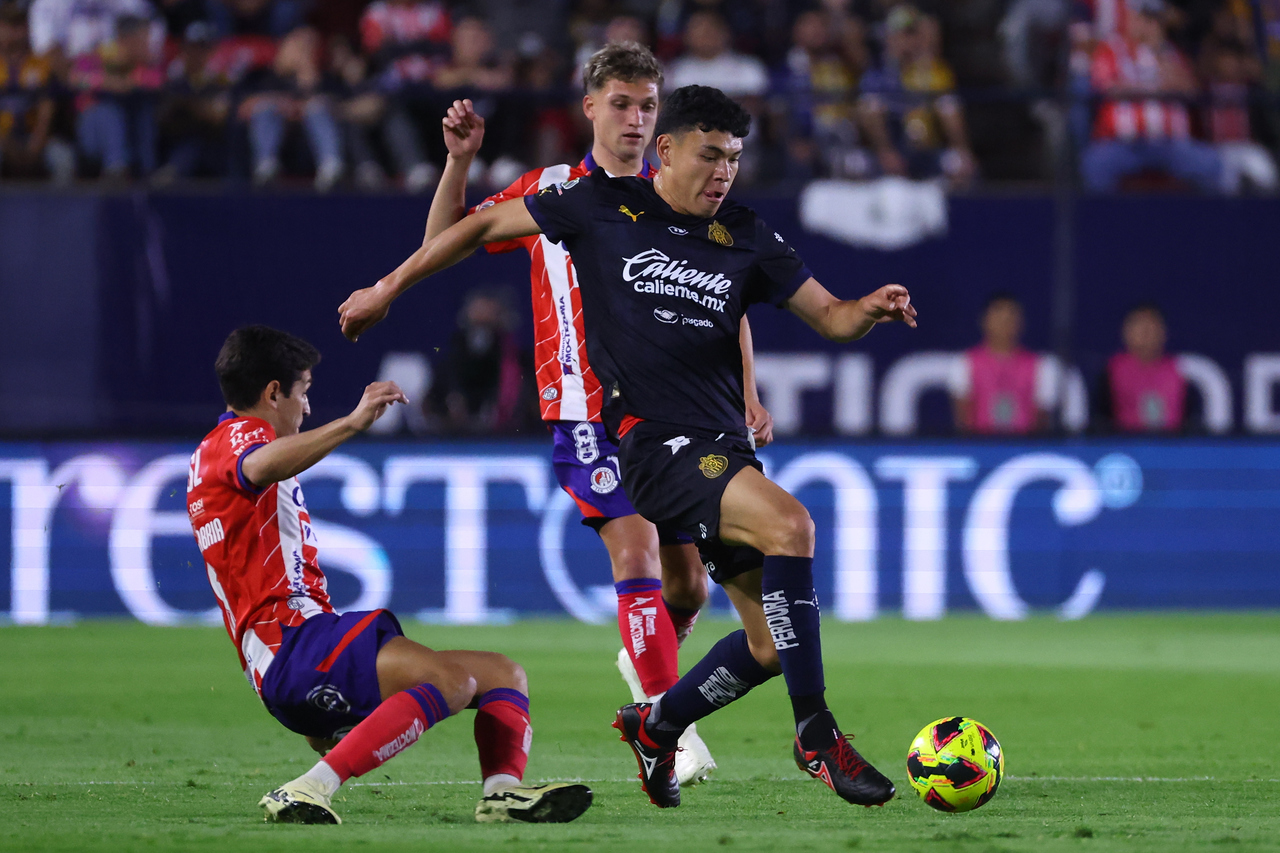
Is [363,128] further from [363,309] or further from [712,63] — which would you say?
[363,309]

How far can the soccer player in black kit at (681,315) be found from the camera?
210 inches

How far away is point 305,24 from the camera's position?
50.1 feet

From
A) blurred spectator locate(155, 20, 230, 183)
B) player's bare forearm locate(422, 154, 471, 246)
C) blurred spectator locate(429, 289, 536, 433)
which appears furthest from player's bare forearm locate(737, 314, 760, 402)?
blurred spectator locate(155, 20, 230, 183)

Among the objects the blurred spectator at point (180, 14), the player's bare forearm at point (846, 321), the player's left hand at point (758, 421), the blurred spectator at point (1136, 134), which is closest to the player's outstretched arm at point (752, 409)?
the player's left hand at point (758, 421)

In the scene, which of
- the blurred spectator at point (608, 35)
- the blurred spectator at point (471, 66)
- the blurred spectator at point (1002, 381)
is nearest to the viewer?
the blurred spectator at point (1002, 381)

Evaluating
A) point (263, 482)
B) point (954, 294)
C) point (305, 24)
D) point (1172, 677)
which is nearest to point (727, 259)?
point (263, 482)

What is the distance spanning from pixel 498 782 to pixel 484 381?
8372 millimetres

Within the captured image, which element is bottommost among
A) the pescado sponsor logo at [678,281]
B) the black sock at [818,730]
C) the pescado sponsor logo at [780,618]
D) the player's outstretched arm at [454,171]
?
the black sock at [818,730]

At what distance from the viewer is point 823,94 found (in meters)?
13.8

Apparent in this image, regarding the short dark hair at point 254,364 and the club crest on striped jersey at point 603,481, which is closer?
the short dark hair at point 254,364

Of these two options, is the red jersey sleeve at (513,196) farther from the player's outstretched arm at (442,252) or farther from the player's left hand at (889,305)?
the player's left hand at (889,305)

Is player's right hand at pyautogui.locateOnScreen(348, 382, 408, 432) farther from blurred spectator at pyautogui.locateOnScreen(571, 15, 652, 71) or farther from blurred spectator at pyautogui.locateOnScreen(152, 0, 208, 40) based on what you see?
blurred spectator at pyautogui.locateOnScreen(152, 0, 208, 40)

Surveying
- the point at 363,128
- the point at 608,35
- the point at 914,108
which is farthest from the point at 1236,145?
the point at 363,128

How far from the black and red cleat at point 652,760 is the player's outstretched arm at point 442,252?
1.47 meters
